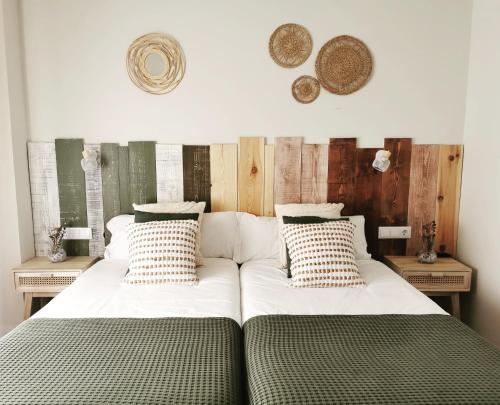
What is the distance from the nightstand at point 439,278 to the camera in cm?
260

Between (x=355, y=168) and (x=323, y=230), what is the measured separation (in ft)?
2.53

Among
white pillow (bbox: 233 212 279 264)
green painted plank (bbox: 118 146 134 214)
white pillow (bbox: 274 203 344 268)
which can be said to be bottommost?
white pillow (bbox: 233 212 279 264)

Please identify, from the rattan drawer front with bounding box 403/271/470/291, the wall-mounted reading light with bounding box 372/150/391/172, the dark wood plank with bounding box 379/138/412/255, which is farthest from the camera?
the dark wood plank with bounding box 379/138/412/255

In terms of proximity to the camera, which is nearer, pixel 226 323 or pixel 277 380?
pixel 277 380

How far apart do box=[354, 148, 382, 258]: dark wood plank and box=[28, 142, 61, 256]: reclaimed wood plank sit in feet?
7.16

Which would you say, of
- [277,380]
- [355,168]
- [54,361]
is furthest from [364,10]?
[54,361]

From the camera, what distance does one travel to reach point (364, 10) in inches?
107

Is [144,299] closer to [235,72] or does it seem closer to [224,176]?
[224,176]

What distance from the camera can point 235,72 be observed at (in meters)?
2.74

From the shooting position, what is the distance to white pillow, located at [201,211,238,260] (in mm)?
2658

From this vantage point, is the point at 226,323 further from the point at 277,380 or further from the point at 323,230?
the point at 323,230

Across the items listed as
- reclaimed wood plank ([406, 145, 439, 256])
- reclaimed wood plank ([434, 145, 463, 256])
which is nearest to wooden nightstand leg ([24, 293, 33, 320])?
→ reclaimed wood plank ([406, 145, 439, 256])

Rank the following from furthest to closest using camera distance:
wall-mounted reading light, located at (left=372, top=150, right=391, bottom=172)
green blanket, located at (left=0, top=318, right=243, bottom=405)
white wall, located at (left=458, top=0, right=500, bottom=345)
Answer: wall-mounted reading light, located at (left=372, top=150, right=391, bottom=172)
white wall, located at (left=458, top=0, right=500, bottom=345)
green blanket, located at (left=0, top=318, right=243, bottom=405)

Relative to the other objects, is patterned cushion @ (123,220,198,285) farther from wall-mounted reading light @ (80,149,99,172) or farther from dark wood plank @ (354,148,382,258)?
dark wood plank @ (354,148,382,258)
